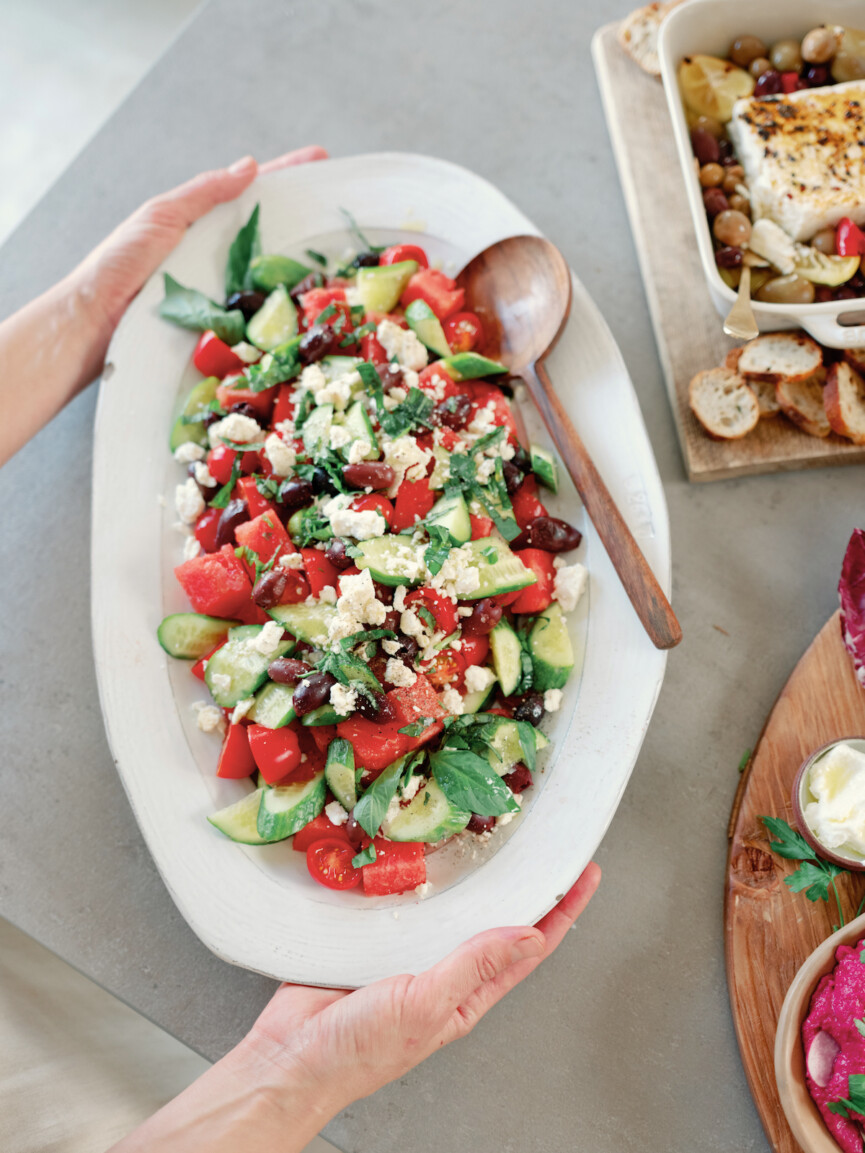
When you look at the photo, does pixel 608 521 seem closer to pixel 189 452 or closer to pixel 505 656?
pixel 505 656

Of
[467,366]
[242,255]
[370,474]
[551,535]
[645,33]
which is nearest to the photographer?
[370,474]

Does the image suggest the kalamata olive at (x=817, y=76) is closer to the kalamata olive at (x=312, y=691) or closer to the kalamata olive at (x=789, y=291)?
the kalamata olive at (x=789, y=291)

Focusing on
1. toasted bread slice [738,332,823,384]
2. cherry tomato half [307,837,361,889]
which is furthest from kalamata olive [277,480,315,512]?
toasted bread slice [738,332,823,384]

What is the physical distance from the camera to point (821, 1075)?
5.38 ft

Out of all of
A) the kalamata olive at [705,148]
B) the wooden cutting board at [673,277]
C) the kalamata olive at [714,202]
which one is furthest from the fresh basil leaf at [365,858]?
the kalamata olive at [705,148]

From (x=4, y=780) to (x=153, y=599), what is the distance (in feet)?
2.29

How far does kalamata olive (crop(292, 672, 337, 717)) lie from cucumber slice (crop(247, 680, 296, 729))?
0.07m

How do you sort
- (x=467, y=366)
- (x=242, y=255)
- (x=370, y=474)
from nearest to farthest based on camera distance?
1. (x=370, y=474)
2. (x=467, y=366)
3. (x=242, y=255)

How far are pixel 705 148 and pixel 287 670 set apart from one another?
5.81ft

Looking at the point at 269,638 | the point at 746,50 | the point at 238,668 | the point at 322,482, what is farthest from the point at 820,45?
the point at 238,668

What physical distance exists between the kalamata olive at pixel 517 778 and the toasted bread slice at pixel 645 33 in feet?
6.85

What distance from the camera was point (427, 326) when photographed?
2113 mm

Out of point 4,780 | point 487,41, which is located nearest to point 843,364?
point 487,41

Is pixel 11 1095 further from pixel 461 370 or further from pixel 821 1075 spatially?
pixel 461 370
